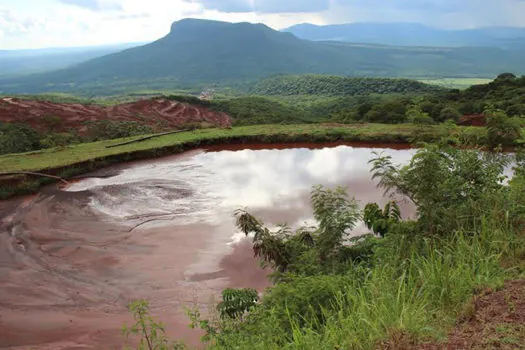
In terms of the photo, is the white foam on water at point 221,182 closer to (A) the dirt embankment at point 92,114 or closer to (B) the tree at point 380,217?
(B) the tree at point 380,217

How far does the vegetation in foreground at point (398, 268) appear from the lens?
11.6 ft

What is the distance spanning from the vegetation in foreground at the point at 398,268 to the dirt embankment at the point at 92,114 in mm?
26687

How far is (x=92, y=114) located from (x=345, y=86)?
54.6m

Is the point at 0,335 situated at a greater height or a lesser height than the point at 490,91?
lesser

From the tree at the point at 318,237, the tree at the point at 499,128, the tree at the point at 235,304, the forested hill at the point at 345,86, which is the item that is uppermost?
the tree at the point at 499,128

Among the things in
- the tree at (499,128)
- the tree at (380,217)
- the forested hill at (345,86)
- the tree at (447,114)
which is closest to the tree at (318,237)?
the tree at (380,217)

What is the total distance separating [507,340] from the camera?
3018 millimetres

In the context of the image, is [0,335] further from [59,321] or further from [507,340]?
[507,340]

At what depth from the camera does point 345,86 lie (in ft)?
271

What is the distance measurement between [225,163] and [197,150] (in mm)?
2945

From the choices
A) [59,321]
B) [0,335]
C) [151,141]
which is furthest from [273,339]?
[151,141]

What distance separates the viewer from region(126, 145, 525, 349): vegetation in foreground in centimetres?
354

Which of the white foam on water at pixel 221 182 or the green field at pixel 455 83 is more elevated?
the white foam on water at pixel 221 182

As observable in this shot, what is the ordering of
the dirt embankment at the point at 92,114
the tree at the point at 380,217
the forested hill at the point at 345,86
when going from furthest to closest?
1. the forested hill at the point at 345,86
2. the dirt embankment at the point at 92,114
3. the tree at the point at 380,217
